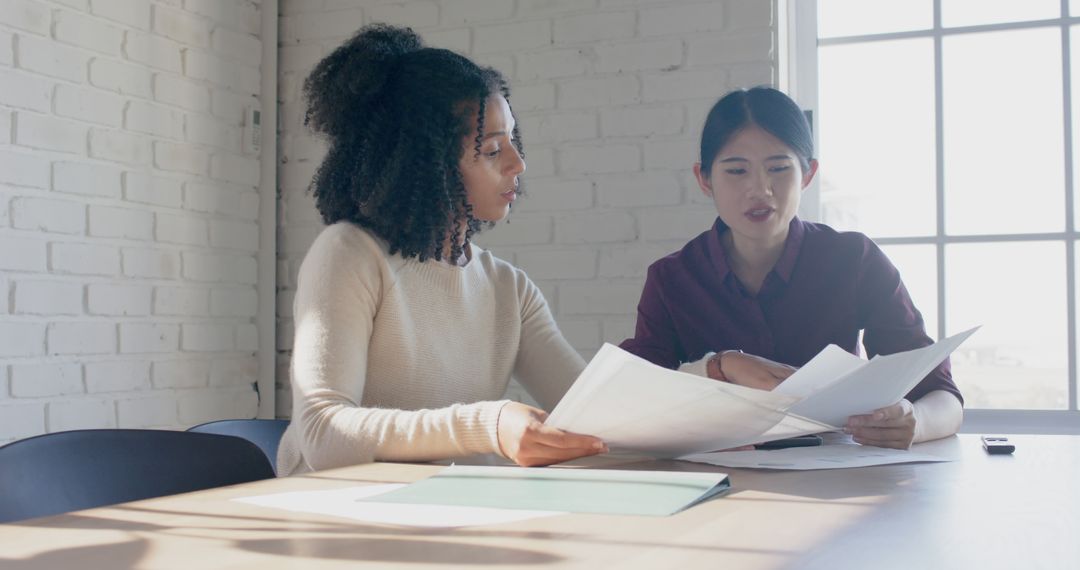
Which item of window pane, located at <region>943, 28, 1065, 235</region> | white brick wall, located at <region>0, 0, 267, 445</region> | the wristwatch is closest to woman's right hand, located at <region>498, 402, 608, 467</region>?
the wristwatch

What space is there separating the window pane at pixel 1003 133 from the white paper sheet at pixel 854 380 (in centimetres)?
145

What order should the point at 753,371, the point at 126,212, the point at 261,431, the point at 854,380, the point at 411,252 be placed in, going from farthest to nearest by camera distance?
the point at 126,212 → the point at 261,431 → the point at 411,252 → the point at 753,371 → the point at 854,380

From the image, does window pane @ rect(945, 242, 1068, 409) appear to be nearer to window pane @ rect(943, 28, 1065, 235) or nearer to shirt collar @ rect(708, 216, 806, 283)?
window pane @ rect(943, 28, 1065, 235)

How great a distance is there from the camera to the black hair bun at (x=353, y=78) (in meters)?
1.61

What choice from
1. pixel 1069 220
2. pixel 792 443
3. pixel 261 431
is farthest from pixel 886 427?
pixel 1069 220

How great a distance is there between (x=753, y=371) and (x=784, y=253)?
463 millimetres

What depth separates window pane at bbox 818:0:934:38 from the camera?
259cm

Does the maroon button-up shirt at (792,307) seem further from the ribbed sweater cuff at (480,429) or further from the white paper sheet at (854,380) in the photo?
the ribbed sweater cuff at (480,429)

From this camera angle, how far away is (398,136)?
1.62 meters

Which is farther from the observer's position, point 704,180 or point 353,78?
point 704,180

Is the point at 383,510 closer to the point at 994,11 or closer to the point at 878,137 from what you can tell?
the point at 878,137

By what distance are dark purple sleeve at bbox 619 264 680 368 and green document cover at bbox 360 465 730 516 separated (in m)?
0.85

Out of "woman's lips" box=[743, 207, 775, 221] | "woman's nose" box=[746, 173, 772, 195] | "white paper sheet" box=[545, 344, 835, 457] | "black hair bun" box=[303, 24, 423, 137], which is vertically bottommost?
"white paper sheet" box=[545, 344, 835, 457]

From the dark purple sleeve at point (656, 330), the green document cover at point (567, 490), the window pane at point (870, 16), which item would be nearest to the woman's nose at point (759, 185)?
the dark purple sleeve at point (656, 330)
